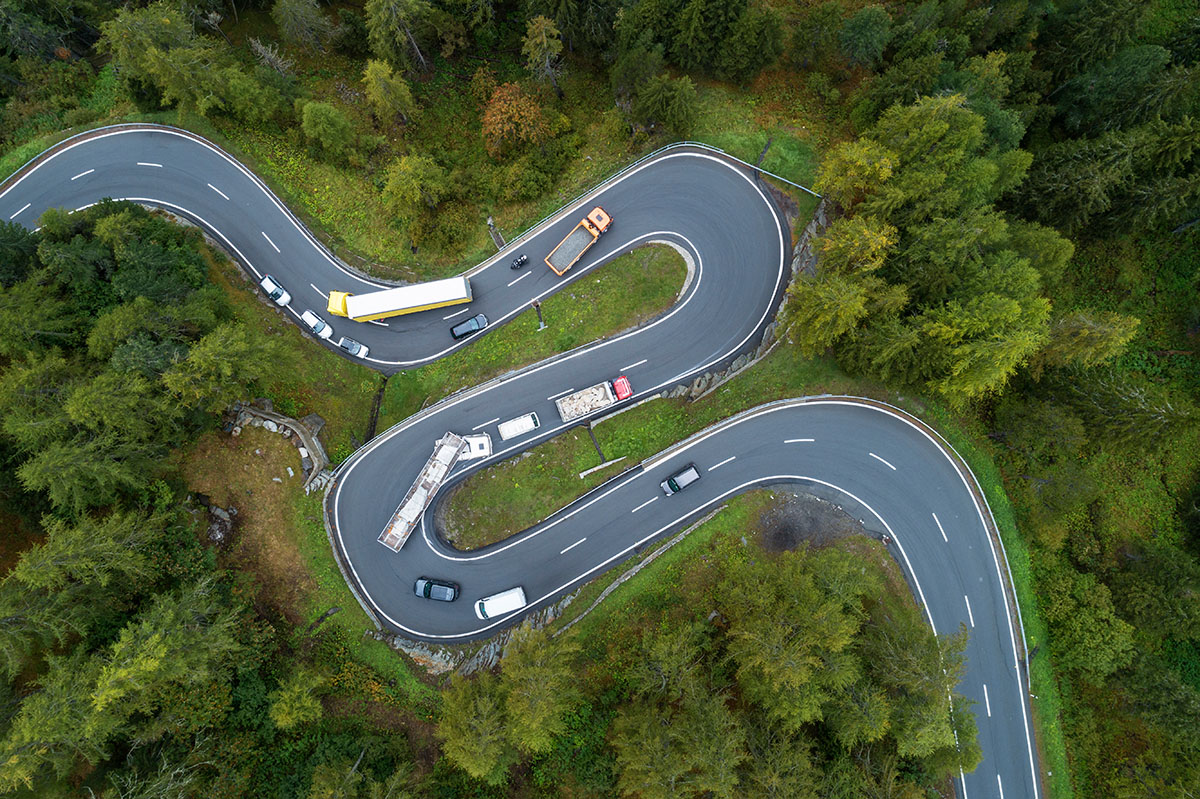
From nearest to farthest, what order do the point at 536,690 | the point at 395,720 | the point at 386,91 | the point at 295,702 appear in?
the point at 536,690
the point at 295,702
the point at 395,720
the point at 386,91

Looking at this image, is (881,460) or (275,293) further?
(275,293)

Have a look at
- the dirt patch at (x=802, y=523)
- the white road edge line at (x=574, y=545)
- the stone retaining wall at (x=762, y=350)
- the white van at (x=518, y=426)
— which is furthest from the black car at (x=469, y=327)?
the dirt patch at (x=802, y=523)

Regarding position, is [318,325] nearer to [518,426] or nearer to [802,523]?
[518,426]

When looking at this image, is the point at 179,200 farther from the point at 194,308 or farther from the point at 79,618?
the point at 79,618

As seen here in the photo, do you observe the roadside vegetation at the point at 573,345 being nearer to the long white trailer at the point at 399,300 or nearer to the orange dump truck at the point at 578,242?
the long white trailer at the point at 399,300

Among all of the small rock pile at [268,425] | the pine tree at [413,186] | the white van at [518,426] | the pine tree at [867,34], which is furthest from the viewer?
the pine tree at [867,34]

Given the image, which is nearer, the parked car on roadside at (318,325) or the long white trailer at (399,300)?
the long white trailer at (399,300)

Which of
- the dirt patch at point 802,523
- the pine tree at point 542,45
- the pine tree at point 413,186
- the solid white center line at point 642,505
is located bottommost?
the dirt patch at point 802,523

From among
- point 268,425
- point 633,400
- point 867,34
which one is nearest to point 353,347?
point 268,425
